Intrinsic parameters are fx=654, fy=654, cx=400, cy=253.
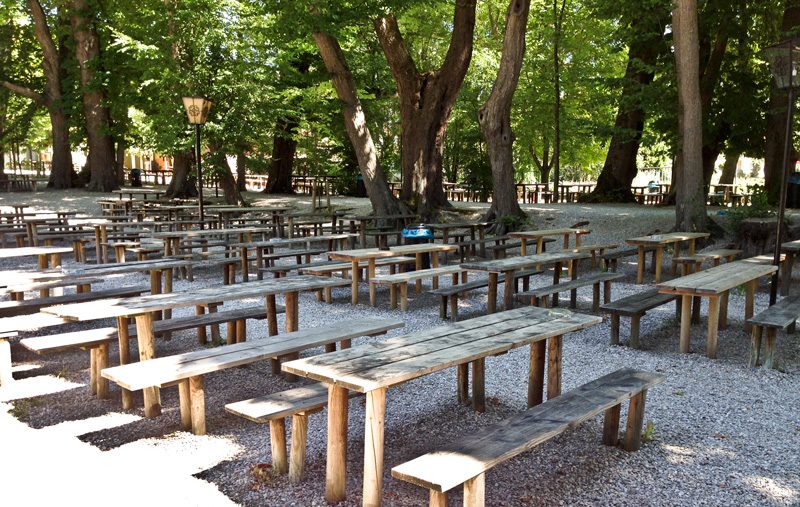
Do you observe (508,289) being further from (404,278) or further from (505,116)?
(505,116)

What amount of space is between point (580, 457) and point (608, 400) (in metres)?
0.45

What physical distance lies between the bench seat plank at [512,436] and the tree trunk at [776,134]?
12.0 metres

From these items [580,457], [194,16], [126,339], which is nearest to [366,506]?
[580,457]

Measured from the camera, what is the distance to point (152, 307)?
14.3 feet

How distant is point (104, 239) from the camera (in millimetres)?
11188

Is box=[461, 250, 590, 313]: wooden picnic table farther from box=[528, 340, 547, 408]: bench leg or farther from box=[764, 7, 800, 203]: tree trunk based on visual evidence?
box=[764, 7, 800, 203]: tree trunk

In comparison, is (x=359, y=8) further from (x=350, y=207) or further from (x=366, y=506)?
(x=366, y=506)

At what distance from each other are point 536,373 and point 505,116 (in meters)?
9.70

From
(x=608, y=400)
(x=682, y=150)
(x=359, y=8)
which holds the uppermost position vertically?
(x=359, y=8)

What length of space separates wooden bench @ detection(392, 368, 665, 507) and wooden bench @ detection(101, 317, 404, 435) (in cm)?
147

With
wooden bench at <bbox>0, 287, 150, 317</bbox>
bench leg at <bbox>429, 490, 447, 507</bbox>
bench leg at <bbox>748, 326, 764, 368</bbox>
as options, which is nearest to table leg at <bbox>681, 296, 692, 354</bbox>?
bench leg at <bbox>748, 326, 764, 368</bbox>

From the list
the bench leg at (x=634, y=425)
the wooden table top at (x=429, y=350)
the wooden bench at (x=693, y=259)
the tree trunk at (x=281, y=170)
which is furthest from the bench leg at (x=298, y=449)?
the tree trunk at (x=281, y=170)

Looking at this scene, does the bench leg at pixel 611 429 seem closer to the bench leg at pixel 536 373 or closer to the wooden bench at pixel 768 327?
the bench leg at pixel 536 373

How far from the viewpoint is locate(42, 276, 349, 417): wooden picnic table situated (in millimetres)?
4301
